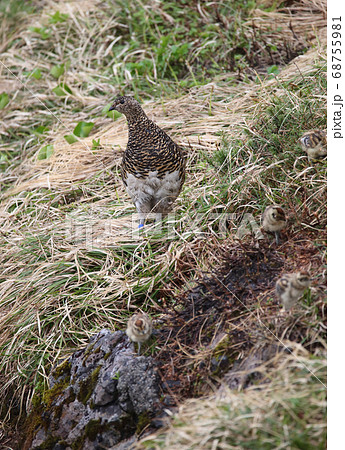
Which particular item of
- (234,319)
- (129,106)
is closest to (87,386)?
(234,319)

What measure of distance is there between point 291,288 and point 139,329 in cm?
90

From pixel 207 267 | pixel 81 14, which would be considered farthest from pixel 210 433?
pixel 81 14

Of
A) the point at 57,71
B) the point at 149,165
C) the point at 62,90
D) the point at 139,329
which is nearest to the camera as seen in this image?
the point at 139,329

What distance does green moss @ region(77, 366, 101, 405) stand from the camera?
3.24 m

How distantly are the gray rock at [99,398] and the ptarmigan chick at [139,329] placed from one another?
→ 0.42 feet

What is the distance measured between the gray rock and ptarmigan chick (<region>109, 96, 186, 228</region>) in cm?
127

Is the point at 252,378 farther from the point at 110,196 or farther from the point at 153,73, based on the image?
the point at 153,73

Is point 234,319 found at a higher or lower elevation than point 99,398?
higher

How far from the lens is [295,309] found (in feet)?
8.97

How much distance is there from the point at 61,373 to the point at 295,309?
164 cm

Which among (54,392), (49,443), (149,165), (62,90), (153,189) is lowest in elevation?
(49,443)

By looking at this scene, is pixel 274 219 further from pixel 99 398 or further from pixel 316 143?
pixel 99 398

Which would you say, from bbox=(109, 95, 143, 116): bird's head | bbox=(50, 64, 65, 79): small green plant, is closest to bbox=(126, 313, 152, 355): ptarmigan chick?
bbox=(109, 95, 143, 116): bird's head

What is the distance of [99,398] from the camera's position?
309cm
